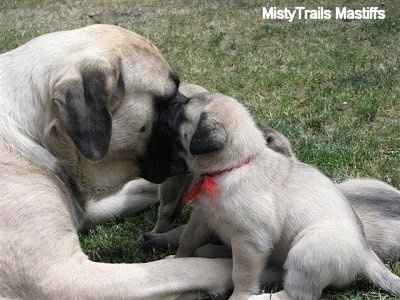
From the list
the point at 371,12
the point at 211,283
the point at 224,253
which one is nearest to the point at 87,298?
the point at 211,283

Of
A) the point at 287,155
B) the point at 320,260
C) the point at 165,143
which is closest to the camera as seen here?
the point at 320,260

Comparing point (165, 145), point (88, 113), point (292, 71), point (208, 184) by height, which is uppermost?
point (88, 113)

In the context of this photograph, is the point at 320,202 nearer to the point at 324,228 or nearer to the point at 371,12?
the point at 324,228

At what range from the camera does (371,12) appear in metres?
11.6

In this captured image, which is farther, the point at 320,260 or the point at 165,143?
the point at 165,143

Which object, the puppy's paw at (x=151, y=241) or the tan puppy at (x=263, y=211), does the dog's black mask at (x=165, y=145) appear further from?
the puppy's paw at (x=151, y=241)

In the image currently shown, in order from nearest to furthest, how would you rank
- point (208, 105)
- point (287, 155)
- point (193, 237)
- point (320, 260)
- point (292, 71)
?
point (320, 260), point (208, 105), point (193, 237), point (287, 155), point (292, 71)

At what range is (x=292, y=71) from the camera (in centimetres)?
739

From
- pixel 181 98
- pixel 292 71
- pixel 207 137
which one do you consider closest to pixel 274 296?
pixel 207 137

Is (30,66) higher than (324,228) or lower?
higher

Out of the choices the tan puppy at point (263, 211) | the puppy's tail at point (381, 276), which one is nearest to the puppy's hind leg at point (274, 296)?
the tan puppy at point (263, 211)

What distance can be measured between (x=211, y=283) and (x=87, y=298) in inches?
22.4

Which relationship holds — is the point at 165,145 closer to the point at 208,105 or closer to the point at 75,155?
the point at 208,105

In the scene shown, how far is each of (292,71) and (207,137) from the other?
14.9 ft
